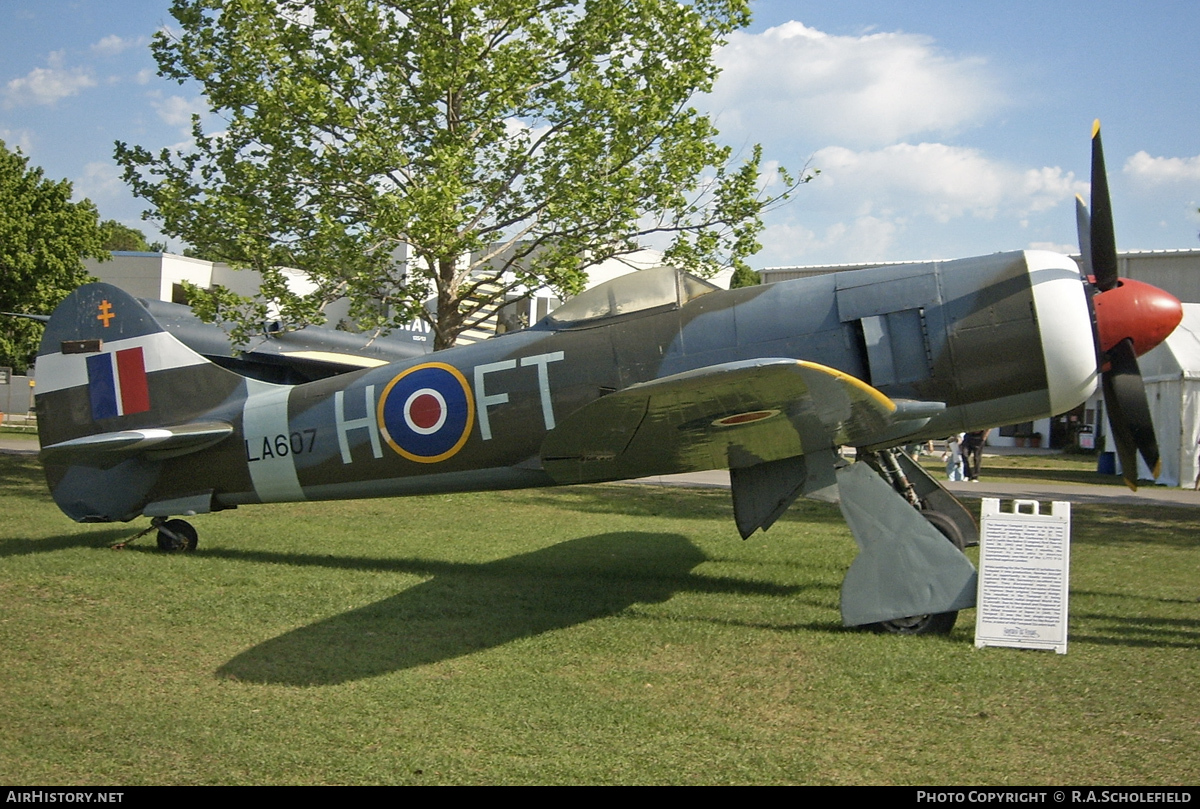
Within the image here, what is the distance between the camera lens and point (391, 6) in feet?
44.1

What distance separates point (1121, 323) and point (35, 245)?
28659mm

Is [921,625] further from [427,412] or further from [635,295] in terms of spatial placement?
[427,412]

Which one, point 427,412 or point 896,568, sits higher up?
point 427,412

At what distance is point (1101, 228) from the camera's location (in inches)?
246

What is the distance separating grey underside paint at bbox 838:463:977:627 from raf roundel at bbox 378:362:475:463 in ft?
9.69

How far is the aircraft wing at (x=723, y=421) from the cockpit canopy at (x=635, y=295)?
1.12 m

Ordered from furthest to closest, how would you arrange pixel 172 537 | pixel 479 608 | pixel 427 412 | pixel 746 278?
pixel 746 278
pixel 172 537
pixel 427 412
pixel 479 608

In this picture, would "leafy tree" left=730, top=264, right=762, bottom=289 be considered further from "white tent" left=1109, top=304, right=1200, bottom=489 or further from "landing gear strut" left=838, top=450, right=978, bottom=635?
"landing gear strut" left=838, top=450, right=978, bottom=635

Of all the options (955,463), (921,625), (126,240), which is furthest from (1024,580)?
(126,240)

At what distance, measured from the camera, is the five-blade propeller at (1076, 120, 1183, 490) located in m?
6.15

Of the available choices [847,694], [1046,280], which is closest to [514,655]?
[847,694]

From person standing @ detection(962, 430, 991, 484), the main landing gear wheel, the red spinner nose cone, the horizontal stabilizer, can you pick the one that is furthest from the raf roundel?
person standing @ detection(962, 430, 991, 484)

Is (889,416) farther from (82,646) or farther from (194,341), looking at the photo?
(194,341)

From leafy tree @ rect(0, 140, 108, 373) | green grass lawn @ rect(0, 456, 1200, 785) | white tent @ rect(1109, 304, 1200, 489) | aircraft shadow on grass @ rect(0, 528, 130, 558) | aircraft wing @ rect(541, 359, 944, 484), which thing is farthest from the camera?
leafy tree @ rect(0, 140, 108, 373)
